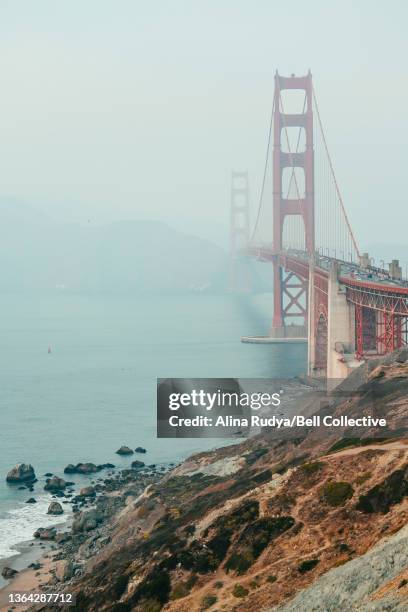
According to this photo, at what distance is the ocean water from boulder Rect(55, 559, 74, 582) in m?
5.07

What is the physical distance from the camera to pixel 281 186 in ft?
417

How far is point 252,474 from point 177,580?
1187 cm

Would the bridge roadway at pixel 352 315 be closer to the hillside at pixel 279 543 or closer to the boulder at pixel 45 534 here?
the hillside at pixel 279 543

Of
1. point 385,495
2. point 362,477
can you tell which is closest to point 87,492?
point 362,477

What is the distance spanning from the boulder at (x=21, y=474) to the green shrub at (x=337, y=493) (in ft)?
96.5

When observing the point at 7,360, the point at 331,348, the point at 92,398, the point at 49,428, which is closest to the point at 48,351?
the point at 7,360

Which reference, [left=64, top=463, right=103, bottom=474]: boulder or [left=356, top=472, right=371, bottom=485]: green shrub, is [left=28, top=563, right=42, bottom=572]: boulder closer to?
[left=64, top=463, right=103, bottom=474]: boulder

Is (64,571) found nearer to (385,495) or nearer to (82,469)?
(385,495)

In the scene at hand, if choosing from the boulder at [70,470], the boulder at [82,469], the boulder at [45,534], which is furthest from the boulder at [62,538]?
the boulder at [70,470]

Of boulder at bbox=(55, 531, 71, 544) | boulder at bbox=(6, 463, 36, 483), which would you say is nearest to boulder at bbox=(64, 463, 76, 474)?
boulder at bbox=(6, 463, 36, 483)

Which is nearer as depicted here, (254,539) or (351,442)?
(254,539)

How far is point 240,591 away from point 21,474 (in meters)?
31.8

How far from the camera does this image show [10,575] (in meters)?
42.7

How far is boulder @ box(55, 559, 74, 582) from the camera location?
4066cm
